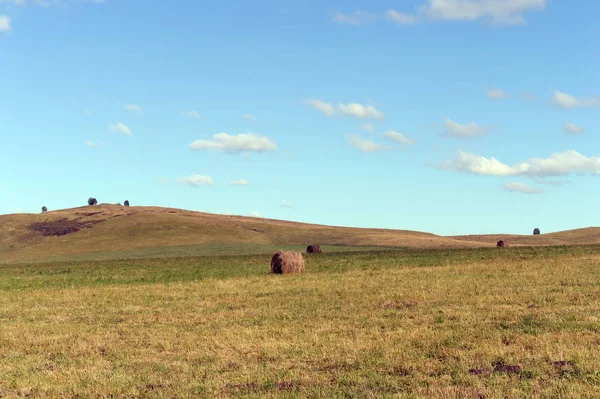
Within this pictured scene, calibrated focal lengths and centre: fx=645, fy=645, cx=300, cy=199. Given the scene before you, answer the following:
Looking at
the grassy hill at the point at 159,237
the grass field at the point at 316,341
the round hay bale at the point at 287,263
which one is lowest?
the grass field at the point at 316,341

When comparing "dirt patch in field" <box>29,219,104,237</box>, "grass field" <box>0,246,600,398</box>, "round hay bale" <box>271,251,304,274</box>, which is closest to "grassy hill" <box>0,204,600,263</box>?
"dirt patch in field" <box>29,219,104,237</box>

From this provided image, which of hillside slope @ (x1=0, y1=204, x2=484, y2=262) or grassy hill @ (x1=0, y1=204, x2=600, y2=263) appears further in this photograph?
hillside slope @ (x1=0, y1=204, x2=484, y2=262)

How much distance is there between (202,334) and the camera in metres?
18.6

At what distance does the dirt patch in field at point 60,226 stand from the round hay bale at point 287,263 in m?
111

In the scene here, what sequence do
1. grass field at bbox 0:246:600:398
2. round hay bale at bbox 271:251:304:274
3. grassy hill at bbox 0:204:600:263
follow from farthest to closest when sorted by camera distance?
grassy hill at bbox 0:204:600:263 < round hay bale at bbox 271:251:304:274 < grass field at bbox 0:246:600:398

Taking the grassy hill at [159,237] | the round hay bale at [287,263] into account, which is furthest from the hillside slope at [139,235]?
the round hay bale at [287,263]

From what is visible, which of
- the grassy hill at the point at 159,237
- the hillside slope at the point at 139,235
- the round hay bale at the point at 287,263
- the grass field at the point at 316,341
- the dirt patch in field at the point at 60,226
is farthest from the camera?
the dirt patch in field at the point at 60,226

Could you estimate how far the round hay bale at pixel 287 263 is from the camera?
140ft

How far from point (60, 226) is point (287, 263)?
121802 millimetres

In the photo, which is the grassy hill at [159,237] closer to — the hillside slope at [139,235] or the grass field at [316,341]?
the hillside slope at [139,235]

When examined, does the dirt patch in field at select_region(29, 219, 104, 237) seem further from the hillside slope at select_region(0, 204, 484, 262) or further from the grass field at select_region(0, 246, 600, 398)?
the grass field at select_region(0, 246, 600, 398)

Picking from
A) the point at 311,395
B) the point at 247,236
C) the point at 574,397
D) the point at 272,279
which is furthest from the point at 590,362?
the point at 247,236

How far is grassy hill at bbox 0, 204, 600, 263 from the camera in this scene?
4719 inches

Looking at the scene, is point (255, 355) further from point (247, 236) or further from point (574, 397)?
point (247, 236)
